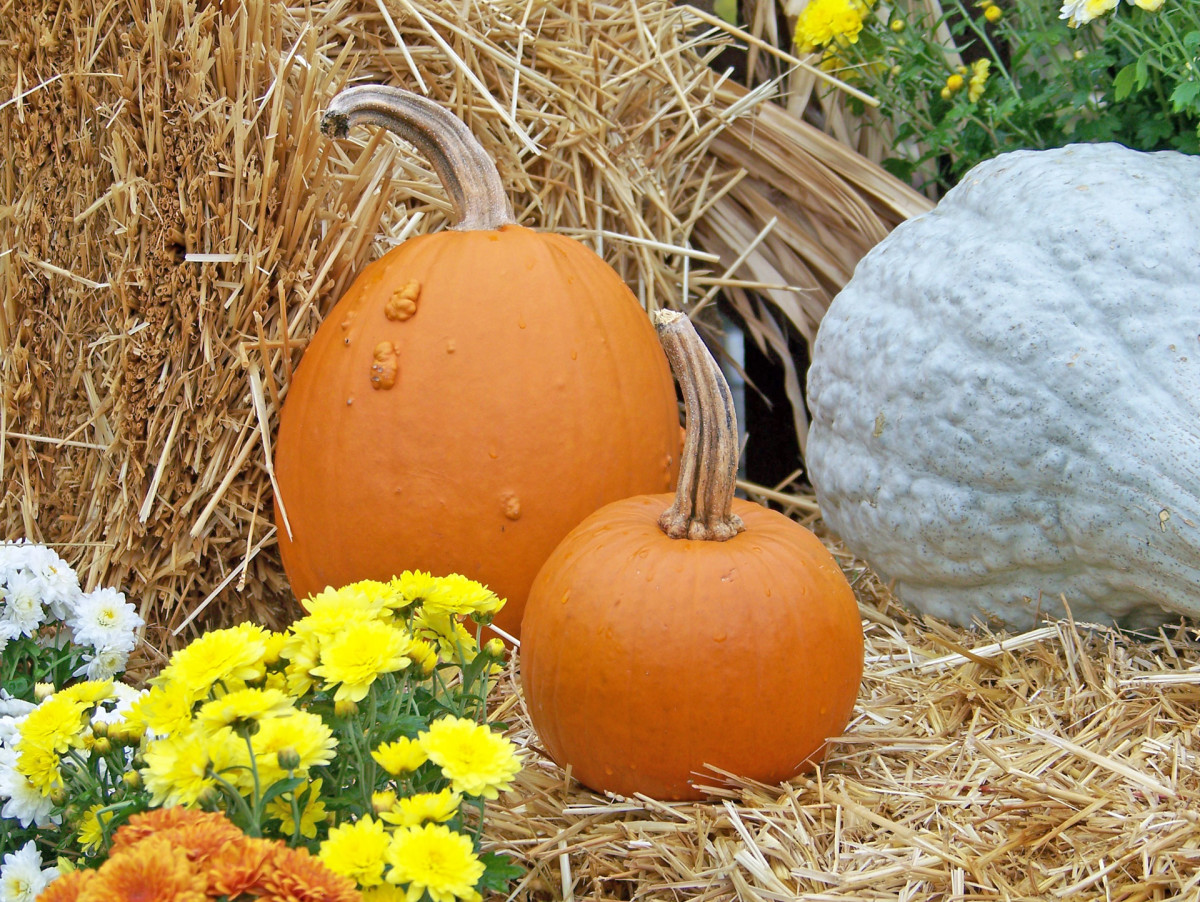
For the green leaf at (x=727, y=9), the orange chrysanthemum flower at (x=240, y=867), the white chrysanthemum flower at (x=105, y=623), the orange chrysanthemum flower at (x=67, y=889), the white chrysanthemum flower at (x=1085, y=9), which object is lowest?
the white chrysanthemum flower at (x=105, y=623)

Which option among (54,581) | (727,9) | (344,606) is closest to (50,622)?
(54,581)

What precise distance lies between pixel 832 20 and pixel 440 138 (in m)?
1.10

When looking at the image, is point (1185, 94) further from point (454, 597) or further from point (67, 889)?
point (67, 889)

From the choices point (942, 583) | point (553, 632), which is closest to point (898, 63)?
point (942, 583)

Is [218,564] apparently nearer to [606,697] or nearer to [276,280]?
[276,280]

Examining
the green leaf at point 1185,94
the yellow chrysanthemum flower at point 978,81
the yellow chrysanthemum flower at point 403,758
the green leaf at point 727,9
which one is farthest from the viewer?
the green leaf at point 727,9

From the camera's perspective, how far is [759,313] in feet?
9.86

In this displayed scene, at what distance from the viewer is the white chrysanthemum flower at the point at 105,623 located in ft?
5.44

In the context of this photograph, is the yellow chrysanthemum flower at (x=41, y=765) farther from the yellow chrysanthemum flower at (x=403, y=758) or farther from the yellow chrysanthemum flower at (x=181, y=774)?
the yellow chrysanthemum flower at (x=403, y=758)

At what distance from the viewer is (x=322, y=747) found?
1045 millimetres

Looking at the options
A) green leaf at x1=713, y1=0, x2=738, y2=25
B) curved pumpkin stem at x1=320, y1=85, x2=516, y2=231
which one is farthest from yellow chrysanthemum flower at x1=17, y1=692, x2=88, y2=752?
green leaf at x1=713, y1=0, x2=738, y2=25

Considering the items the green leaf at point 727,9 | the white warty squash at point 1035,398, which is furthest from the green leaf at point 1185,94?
the green leaf at point 727,9

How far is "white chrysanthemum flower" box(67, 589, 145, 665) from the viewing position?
5.44ft

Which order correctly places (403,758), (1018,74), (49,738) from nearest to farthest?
(403,758)
(49,738)
(1018,74)
